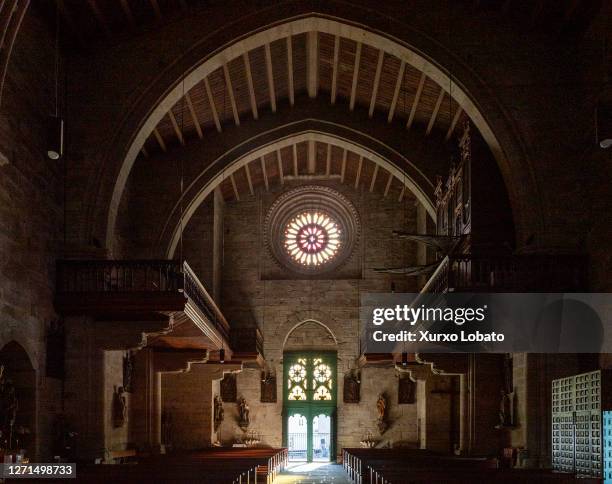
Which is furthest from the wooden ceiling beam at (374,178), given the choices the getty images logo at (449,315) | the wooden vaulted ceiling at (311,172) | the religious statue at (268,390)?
the getty images logo at (449,315)

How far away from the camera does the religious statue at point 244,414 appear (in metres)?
29.3

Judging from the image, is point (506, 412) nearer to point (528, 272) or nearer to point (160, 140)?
point (528, 272)

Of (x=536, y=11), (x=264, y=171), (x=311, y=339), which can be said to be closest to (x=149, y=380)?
(x=264, y=171)

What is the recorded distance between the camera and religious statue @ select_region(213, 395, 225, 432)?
92.3ft

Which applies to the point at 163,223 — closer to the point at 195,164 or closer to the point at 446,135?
the point at 195,164

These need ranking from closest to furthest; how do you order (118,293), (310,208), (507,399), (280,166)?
(118,293)
(507,399)
(280,166)
(310,208)

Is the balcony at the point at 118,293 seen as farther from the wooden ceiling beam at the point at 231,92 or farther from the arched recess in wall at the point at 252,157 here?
the arched recess in wall at the point at 252,157

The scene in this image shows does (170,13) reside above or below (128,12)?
above

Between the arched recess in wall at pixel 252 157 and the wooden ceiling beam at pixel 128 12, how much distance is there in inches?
235

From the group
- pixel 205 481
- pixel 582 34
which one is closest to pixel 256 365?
pixel 582 34

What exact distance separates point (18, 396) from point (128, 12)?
6874 millimetres

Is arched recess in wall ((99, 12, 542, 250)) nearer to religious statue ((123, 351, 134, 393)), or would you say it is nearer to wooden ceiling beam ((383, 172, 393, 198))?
religious statue ((123, 351, 134, 393))

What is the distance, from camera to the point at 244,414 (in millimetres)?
29359

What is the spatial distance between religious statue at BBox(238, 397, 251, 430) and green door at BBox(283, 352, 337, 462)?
45.6 inches
